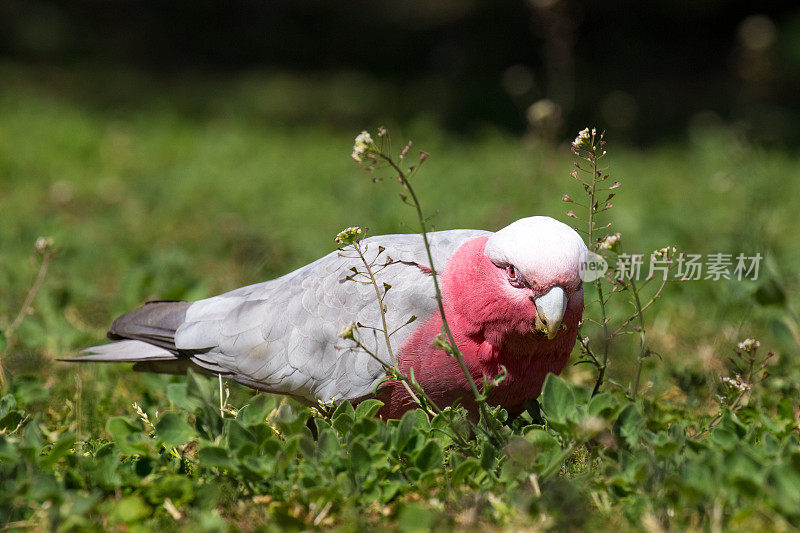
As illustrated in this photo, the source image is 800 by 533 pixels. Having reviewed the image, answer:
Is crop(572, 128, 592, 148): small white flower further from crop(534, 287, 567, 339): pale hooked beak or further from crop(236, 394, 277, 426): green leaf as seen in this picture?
Answer: crop(236, 394, 277, 426): green leaf

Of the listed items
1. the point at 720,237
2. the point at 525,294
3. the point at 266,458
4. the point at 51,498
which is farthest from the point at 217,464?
the point at 720,237

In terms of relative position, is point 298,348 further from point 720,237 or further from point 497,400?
point 720,237

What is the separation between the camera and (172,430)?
87.4 inches

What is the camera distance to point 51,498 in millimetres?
1890

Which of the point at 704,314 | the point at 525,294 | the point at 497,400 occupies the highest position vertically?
the point at 525,294

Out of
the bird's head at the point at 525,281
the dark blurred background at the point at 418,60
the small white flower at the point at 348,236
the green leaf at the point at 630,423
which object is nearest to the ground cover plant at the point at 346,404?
the green leaf at the point at 630,423

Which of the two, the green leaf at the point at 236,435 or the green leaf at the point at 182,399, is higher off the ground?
the green leaf at the point at 236,435

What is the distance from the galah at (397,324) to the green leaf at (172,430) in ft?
1.56

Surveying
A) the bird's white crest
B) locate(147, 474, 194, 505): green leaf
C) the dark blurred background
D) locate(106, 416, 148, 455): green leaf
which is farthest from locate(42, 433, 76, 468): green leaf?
the dark blurred background

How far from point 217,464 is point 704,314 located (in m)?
2.65

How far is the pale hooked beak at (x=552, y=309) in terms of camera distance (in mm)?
2268

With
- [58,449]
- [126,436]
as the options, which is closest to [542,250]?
[126,436]

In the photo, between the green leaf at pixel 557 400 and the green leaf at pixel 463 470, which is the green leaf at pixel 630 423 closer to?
the green leaf at pixel 557 400

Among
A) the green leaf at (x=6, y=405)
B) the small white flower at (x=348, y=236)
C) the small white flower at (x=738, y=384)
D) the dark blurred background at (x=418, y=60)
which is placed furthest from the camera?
the dark blurred background at (x=418, y=60)
